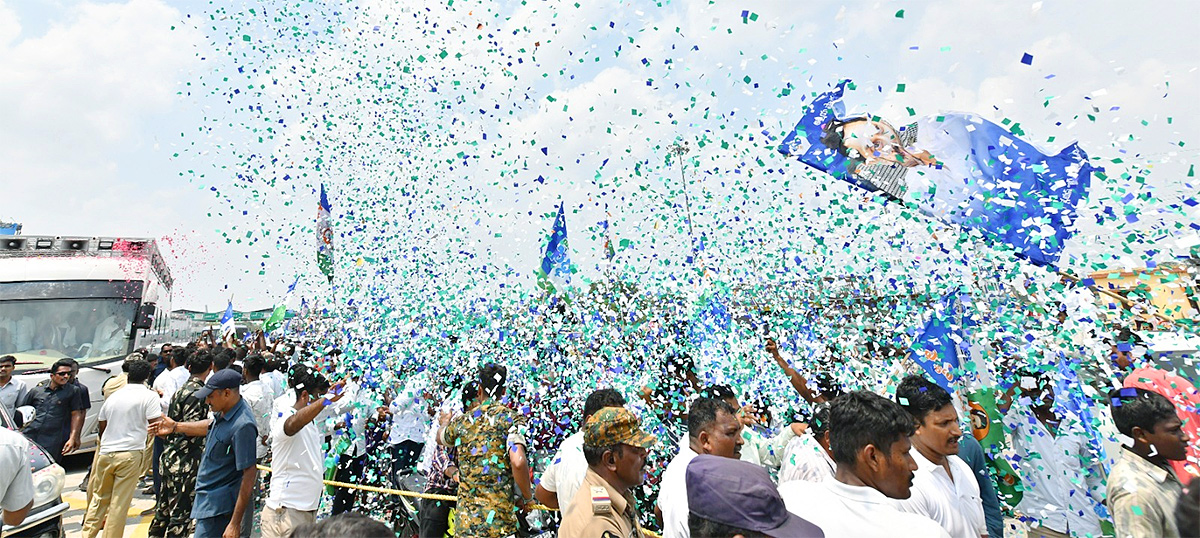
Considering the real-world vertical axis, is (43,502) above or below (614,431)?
below

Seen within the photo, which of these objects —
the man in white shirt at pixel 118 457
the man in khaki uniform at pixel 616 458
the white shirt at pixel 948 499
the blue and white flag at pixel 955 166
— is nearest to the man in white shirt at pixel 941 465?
the white shirt at pixel 948 499

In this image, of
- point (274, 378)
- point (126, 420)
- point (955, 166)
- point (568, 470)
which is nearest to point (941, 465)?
point (568, 470)

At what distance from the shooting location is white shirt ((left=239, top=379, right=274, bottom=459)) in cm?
608

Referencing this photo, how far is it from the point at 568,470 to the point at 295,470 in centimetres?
194

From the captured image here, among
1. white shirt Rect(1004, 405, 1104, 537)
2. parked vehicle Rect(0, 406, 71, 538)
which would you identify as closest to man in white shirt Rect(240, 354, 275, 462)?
parked vehicle Rect(0, 406, 71, 538)

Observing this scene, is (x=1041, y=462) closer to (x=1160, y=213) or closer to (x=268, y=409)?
(x=1160, y=213)

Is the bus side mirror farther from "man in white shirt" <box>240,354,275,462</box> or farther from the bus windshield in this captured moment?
"man in white shirt" <box>240,354,275,462</box>

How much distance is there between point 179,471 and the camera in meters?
4.74

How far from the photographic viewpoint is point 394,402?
233 inches

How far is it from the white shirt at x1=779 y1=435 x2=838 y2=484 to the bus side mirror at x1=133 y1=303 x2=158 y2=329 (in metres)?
11.0

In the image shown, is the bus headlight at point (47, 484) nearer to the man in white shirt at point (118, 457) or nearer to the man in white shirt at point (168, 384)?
the man in white shirt at point (118, 457)

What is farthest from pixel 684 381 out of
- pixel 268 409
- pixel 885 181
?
pixel 268 409

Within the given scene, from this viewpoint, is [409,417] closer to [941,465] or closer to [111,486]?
[111,486]

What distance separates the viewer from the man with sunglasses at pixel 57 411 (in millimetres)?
7258
